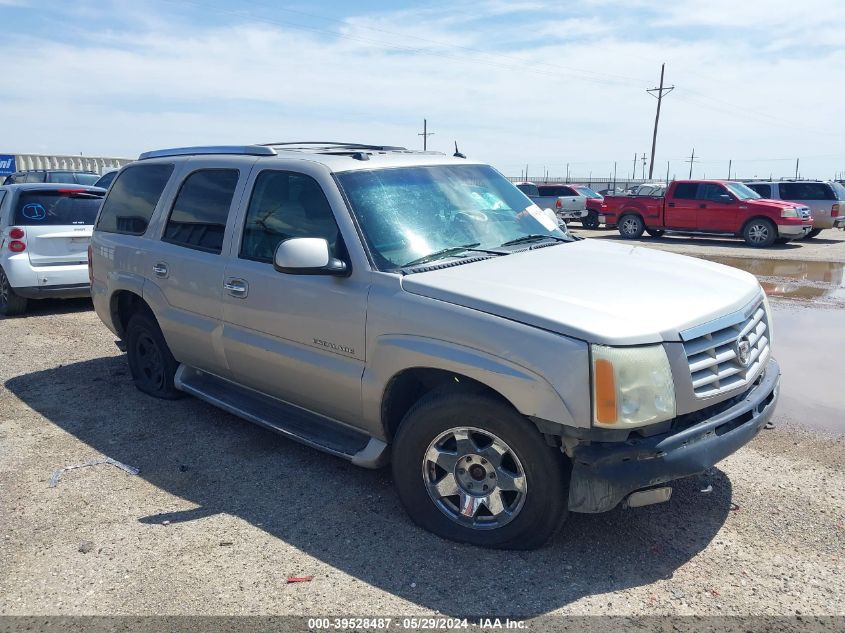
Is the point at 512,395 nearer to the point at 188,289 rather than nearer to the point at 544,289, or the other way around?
the point at 544,289

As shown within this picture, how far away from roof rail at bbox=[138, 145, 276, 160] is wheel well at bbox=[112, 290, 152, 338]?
44.3 inches

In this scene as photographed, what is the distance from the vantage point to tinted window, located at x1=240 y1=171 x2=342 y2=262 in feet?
13.1

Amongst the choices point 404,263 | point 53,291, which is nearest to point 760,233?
point 53,291

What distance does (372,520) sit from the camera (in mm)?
3703

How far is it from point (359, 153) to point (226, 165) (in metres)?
0.98

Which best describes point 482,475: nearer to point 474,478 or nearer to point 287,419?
point 474,478

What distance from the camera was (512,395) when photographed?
120 inches

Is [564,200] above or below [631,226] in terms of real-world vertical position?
above

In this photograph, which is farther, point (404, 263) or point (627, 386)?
point (404, 263)

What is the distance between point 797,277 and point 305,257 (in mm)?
11493

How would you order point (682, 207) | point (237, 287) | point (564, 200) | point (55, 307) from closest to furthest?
point (237, 287), point (55, 307), point (682, 207), point (564, 200)

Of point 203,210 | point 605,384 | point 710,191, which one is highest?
point 710,191

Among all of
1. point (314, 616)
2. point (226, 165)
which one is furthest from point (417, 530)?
point (226, 165)

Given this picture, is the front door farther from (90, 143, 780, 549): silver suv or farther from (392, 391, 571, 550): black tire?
(392, 391, 571, 550): black tire
